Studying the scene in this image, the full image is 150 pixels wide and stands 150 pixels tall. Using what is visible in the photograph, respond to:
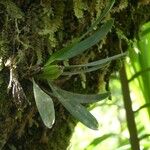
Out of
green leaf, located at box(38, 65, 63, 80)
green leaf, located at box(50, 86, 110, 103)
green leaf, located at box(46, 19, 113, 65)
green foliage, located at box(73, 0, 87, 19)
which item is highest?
green foliage, located at box(73, 0, 87, 19)

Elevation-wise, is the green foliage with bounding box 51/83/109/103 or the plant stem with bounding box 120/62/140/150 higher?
the plant stem with bounding box 120/62/140/150

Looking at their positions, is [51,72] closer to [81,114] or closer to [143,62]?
[81,114]

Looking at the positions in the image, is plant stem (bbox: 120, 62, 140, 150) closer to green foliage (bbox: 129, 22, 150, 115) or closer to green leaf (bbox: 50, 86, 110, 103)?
green foliage (bbox: 129, 22, 150, 115)

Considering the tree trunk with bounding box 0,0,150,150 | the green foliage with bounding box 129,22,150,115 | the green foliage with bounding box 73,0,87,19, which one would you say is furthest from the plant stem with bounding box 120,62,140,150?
the green foliage with bounding box 73,0,87,19

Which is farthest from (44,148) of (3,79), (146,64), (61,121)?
(146,64)

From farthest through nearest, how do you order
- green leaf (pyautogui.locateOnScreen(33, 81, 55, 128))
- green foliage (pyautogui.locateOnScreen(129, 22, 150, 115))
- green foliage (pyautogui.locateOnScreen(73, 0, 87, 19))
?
green foliage (pyautogui.locateOnScreen(129, 22, 150, 115))
green foliage (pyautogui.locateOnScreen(73, 0, 87, 19))
green leaf (pyautogui.locateOnScreen(33, 81, 55, 128))

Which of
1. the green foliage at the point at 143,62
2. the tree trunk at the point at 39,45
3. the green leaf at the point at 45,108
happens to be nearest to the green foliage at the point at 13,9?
the tree trunk at the point at 39,45

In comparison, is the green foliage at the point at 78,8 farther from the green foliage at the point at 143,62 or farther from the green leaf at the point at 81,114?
the green foliage at the point at 143,62
